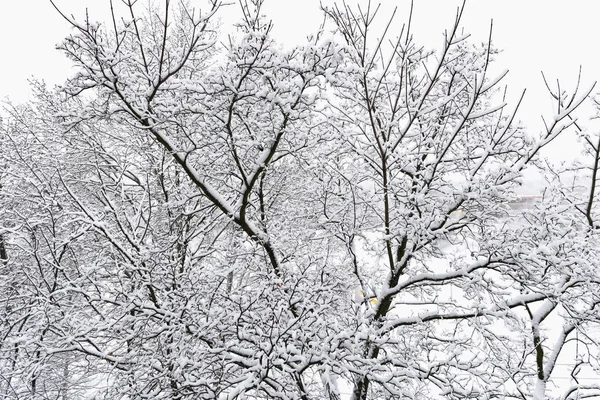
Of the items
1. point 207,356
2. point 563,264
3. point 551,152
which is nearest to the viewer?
point 563,264

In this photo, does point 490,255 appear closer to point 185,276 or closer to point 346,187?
point 346,187

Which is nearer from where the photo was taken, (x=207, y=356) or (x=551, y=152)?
(x=207, y=356)

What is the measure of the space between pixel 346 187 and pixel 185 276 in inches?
90.7

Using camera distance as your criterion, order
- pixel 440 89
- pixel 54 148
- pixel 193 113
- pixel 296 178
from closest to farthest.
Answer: pixel 193 113 → pixel 440 89 → pixel 54 148 → pixel 296 178

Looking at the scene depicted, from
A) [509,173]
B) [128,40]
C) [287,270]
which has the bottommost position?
[287,270]

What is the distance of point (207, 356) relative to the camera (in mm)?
3877

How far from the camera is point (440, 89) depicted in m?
5.42

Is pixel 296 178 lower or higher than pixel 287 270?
higher

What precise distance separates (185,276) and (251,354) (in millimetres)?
1200

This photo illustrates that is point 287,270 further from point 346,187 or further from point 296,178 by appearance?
point 296,178

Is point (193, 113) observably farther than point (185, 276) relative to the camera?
No

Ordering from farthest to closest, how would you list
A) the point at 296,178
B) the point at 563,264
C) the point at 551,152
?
the point at 296,178
the point at 551,152
the point at 563,264

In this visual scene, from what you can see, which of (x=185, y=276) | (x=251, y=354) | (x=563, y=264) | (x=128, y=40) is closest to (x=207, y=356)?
(x=251, y=354)

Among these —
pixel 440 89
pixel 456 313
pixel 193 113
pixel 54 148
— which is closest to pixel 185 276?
pixel 193 113
